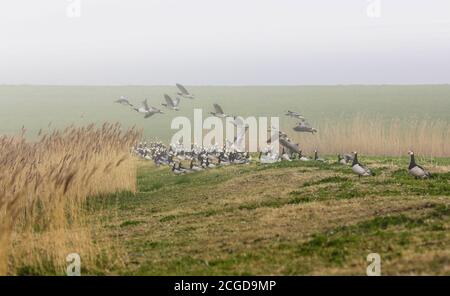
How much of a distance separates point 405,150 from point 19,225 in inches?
795

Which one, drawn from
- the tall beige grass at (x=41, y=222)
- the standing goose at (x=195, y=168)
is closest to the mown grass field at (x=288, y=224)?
the tall beige grass at (x=41, y=222)

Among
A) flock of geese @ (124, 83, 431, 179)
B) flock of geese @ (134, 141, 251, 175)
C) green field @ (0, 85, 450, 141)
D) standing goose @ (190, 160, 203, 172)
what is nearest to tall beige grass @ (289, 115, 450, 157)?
flock of geese @ (124, 83, 431, 179)

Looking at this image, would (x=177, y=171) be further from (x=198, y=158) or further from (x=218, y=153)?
(x=218, y=153)

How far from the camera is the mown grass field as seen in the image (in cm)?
1012

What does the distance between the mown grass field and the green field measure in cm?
3197

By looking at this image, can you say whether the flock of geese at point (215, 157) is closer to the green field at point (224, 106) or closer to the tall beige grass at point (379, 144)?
the tall beige grass at point (379, 144)

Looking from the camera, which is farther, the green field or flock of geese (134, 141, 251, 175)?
the green field

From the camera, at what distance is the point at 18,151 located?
18.4 meters

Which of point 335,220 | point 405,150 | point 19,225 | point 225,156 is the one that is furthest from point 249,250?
point 405,150

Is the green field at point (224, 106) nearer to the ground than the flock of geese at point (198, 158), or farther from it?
farther from it

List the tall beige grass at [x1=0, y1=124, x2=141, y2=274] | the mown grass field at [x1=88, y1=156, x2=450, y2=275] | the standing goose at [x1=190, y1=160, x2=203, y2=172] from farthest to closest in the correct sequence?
the standing goose at [x1=190, y1=160, x2=203, y2=172], the tall beige grass at [x1=0, y1=124, x2=141, y2=274], the mown grass field at [x1=88, y1=156, x2=450, y2=275]

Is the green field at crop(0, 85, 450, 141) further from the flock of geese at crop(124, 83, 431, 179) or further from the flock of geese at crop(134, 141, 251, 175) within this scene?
the flock of geese at crop(124, 83, 431, 179)

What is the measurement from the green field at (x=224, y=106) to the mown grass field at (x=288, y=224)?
3197 centimetres

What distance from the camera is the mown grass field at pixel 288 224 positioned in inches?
398
